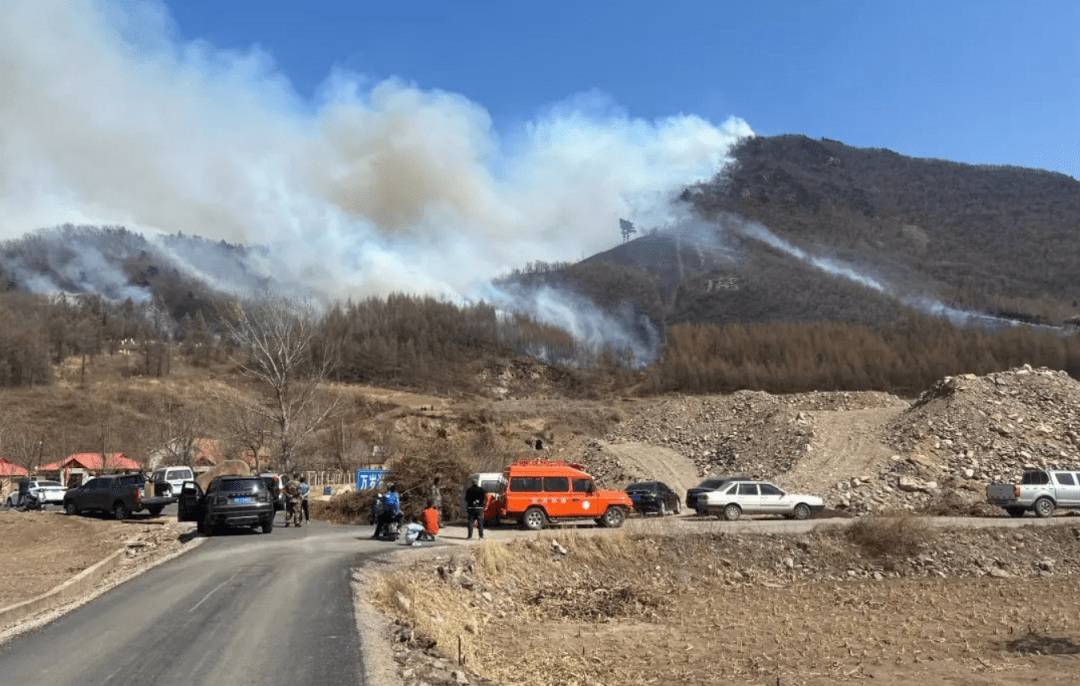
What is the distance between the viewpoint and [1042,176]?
19962cm

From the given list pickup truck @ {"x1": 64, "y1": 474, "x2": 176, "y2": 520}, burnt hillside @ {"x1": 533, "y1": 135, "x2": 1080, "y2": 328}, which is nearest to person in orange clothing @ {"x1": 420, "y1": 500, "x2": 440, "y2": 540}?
pickup truck @ {"x1": 64, "y1": 474, "x2": 176, "y2": 520}

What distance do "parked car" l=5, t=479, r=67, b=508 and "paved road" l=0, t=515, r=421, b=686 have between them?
3283cm

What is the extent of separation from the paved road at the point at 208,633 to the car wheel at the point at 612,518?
429 inches

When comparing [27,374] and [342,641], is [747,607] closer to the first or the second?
[342,641]

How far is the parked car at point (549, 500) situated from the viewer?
26203mm

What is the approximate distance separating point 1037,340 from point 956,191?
4913 inches

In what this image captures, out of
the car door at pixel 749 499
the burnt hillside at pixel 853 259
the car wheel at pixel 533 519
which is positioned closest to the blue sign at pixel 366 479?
the car wheel at pixel 533 519

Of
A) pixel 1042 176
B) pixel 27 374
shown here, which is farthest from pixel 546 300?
pixel 1042 176

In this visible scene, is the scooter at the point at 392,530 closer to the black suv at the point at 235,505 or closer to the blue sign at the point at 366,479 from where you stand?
the black suv at the point at 235,505

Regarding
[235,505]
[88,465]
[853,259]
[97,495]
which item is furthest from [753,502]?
[853,259]

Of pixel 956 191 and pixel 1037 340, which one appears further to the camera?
pixel 956 191

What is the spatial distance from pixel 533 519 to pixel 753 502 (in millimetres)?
8504

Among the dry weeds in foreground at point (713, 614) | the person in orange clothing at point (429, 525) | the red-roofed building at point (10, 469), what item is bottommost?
the dry weeds in foreground at point (713, 614)

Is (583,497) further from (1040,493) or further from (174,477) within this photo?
(174,477)
